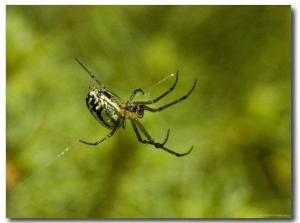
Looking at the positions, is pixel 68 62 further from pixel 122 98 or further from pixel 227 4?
pixel 227 4

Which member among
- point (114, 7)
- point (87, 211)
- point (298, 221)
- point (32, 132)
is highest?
point (114, 7)

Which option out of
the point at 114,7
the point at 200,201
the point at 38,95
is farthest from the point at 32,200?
the point at 114,7

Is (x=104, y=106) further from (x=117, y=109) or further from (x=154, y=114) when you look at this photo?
(x=154, y=114)
